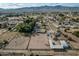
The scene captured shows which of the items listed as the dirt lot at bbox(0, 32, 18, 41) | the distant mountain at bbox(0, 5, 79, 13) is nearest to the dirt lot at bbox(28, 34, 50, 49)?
the dirt lot at bbox(0, 32, 18, 41)

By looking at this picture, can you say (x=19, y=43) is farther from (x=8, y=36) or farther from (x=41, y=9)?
(x=41, y=9)

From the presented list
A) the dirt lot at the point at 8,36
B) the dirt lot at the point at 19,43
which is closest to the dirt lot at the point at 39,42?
the dirt lot at the point at 19,43

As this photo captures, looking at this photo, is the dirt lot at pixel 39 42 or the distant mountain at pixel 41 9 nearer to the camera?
the dirt lot at pixel 39 42

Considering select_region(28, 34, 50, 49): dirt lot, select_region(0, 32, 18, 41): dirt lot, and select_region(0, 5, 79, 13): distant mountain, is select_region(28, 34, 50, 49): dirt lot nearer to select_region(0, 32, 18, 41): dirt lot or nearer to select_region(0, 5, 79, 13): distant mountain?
select_region(0, 32, 18, 41): dirt lot

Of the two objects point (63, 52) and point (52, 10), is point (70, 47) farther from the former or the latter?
point (52, 10)

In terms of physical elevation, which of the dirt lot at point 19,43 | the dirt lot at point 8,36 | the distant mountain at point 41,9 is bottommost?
the dirt lot at point 19,43

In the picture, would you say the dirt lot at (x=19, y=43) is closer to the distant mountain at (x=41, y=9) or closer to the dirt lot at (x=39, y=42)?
the dirt lot at (x=39, y=42)

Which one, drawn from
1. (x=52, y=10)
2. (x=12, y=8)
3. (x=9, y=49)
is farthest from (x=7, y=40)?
(x=52, y=10)
